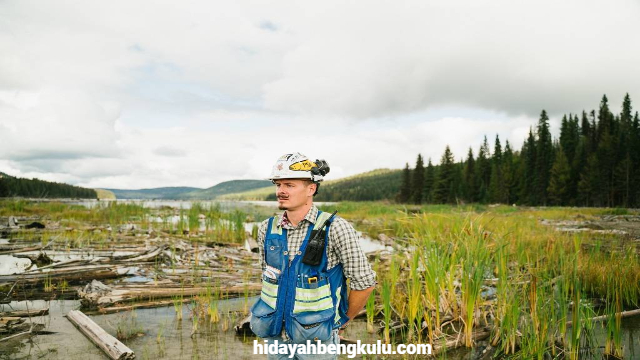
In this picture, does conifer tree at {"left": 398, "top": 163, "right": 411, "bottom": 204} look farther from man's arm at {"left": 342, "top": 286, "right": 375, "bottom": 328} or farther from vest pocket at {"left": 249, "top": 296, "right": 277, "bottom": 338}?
vest pocket at {"left": 249, "top": 296, "right": 277, "bottom": 338}

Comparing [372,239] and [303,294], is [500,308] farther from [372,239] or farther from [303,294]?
[372,239]

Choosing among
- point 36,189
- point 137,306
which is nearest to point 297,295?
point 137,306

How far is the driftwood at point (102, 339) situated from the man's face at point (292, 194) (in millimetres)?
3589

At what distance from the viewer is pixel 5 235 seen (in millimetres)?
16078

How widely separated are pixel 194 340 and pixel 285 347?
11.2ft

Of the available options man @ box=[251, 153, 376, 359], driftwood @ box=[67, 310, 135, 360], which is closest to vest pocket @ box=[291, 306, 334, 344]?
man @ box=[251, 153, 376, 359]

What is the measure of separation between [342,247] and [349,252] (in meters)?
0.07

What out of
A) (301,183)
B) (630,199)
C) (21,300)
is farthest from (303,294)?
(630,199)

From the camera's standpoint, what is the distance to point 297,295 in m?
2.75

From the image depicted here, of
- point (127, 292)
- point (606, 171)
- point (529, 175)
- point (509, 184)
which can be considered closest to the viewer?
point (127, 292)

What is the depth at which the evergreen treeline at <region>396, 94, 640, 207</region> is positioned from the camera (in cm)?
6225

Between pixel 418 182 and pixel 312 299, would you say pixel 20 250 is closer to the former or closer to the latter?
pixel 312 299

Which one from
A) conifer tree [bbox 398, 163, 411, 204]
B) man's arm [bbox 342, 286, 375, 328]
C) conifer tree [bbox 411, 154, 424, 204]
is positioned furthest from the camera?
conifer tree [bbox 398, 163, 411, 204]

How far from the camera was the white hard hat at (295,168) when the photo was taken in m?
2.82
